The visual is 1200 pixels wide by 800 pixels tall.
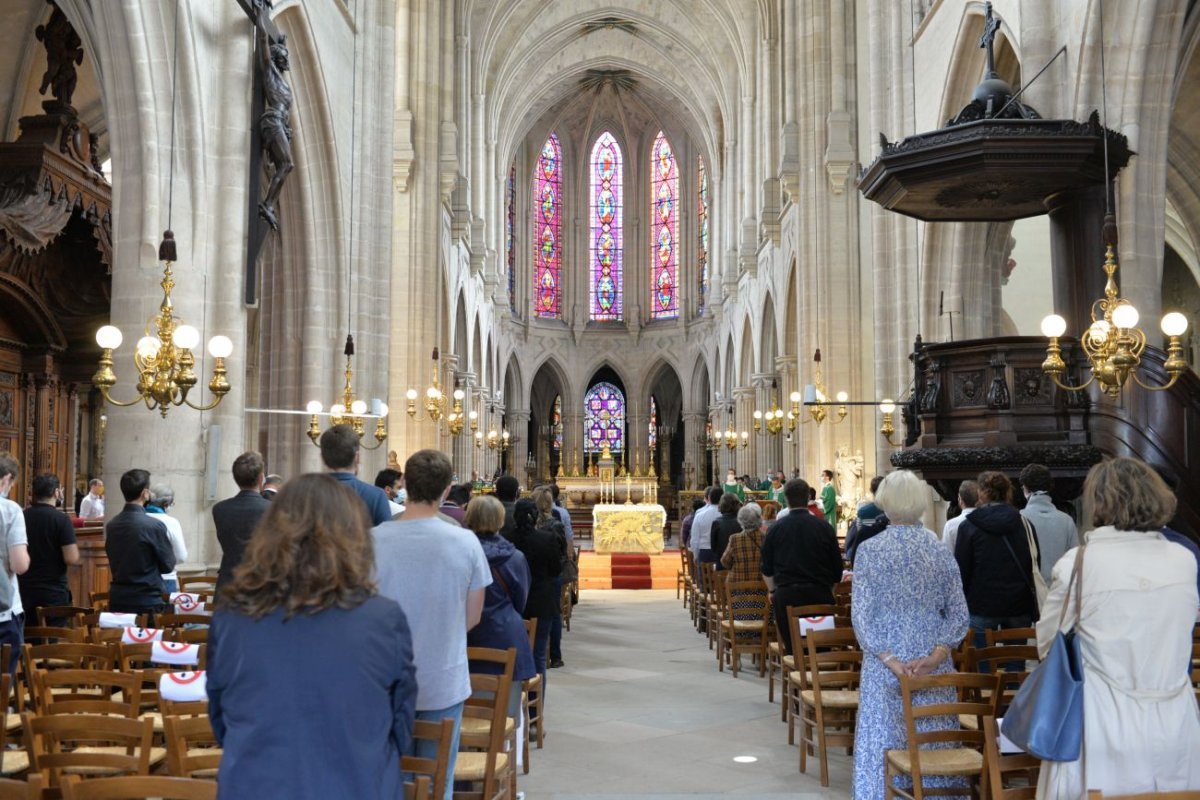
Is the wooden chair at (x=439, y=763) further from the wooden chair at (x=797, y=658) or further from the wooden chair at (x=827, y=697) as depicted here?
the wooden chair at (x=797, y=658)

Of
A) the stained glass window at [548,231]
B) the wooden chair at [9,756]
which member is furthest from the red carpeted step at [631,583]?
the stained glass window at [548,231]

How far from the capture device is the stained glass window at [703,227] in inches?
1649

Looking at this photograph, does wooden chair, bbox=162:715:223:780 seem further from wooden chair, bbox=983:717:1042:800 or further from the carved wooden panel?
the carved wooden panel

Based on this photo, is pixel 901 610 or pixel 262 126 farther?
pixel 262 126

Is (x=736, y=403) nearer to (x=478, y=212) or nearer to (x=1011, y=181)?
(x=478, y=212)

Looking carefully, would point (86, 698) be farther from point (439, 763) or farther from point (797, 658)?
point (797, 658)

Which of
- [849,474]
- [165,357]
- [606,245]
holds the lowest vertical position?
[849,474]

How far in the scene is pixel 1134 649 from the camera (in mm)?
3348

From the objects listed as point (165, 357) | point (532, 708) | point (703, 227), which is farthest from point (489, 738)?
point (703, 227)

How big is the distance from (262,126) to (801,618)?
7.09 metres

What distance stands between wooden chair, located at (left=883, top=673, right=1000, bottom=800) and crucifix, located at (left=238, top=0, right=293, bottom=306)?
759 cm

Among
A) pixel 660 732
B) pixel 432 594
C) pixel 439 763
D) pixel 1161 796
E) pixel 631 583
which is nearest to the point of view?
pixel 1161 796

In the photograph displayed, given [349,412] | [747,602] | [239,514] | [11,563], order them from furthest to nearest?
[349,412]
[747,602]
[239,514]
[11,563]

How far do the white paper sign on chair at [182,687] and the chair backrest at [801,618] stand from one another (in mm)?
3181
